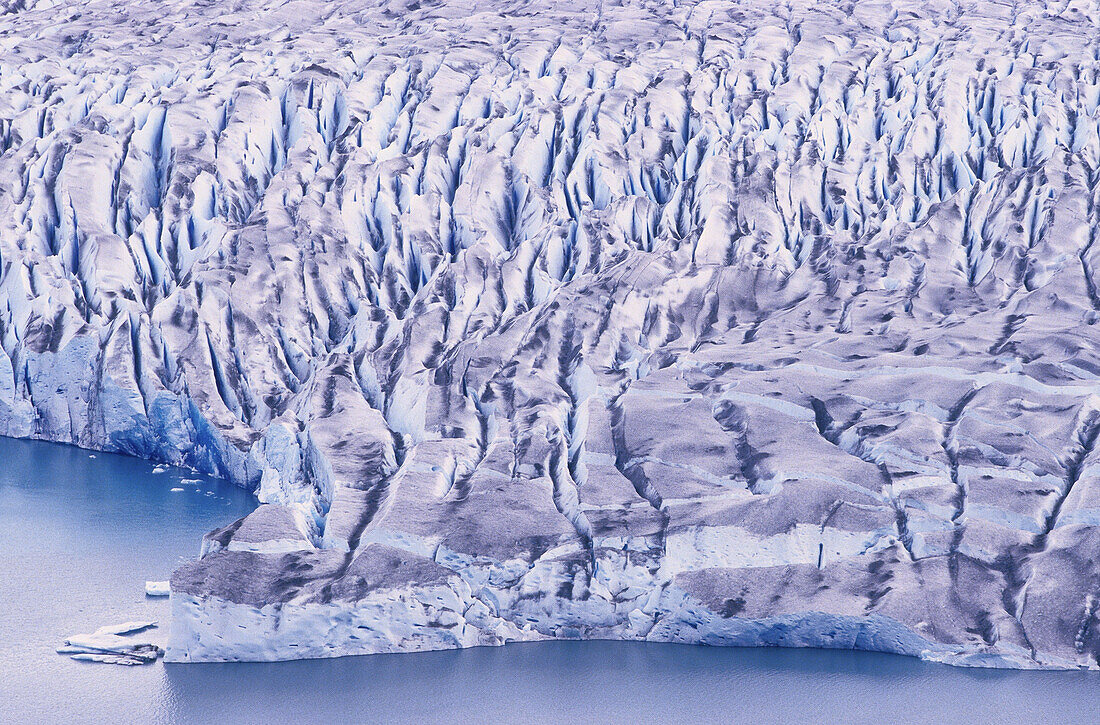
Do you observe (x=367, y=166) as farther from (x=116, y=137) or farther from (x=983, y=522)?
(x=983, y=522)

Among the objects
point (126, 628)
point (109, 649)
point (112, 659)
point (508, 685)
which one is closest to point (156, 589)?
point (126, 628)

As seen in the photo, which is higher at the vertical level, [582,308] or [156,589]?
[582,308]

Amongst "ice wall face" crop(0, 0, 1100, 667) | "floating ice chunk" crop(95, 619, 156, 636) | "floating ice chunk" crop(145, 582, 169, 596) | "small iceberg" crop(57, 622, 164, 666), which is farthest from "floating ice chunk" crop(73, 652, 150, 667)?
"floating ice chunk" crop(145, 582, 169, 596)

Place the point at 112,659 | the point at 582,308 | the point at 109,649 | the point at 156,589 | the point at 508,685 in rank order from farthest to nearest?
the point at 582,308 < the point at 156,589 < the point at 109,649 < the point at 112,659 < the point at 508,685

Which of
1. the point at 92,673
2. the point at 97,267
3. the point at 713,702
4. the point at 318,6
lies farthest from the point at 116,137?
the point at 713,702

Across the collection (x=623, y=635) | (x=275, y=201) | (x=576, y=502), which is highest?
(x=275, y=201)

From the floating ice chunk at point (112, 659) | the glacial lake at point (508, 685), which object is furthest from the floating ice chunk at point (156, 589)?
the floating ice chunk at point (112, 659)

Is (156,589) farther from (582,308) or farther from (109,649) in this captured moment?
(582,308)
